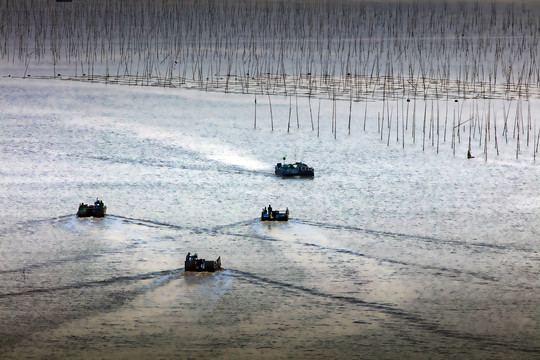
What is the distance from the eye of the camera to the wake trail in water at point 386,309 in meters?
7.05

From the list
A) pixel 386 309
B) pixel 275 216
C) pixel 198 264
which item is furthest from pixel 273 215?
pixel 386 309

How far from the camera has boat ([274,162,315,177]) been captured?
39.2 feet

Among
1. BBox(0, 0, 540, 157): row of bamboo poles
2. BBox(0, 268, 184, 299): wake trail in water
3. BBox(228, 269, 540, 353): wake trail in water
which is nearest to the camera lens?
BBox(228, 269, 540, 353): wake trail in water

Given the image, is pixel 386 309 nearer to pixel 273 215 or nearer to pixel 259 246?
pixel 259 246

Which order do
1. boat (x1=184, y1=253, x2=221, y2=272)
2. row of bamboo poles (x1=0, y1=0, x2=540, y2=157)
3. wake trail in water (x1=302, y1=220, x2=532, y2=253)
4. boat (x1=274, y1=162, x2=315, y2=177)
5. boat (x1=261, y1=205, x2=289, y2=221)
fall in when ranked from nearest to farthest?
boat (x1=184, y1=253, x2=221, y2=272) → wake trail in water (x1=302, y1=220, x2=532, y2=253) → boat (x1=261, y1=205, x2=289, y2=221) → boat (x1=274, y1=162, x2=315, y2=177) → row of bamboo poles (x1=0, y1=0, x2=540, y2=157)

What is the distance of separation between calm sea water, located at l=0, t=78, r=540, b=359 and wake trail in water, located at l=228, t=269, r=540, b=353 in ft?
0.07

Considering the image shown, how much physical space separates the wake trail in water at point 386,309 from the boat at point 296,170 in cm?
376

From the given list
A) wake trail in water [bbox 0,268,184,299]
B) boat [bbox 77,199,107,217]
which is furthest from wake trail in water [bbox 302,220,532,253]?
boat [bbox 77,199,107,217]

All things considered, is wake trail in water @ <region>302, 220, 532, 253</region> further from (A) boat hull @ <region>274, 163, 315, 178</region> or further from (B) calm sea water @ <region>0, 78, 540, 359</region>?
(A) boat hull @ <region>274, 163, 315, 178</region>

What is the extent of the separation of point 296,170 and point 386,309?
4642mm

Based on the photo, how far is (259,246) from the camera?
9.18 m

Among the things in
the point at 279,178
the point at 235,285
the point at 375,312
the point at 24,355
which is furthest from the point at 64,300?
the point at 279,178

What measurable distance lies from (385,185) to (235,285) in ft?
14.2

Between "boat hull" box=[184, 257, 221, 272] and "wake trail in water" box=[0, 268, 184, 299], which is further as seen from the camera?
"boat hull" box=[184, 257, 221, 272]
